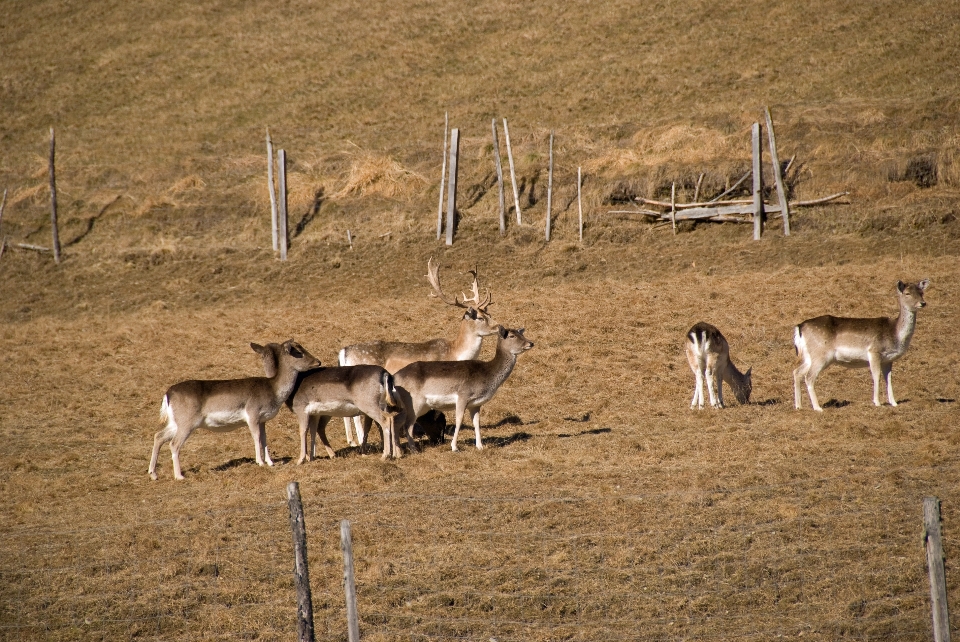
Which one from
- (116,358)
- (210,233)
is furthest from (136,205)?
(116,358)

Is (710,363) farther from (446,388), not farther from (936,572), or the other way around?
(936,572)

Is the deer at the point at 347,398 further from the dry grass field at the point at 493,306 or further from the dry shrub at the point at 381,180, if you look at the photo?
the dry shrub at the point at 381,180

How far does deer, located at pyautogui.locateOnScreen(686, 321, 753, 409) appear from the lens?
16078 millimetres

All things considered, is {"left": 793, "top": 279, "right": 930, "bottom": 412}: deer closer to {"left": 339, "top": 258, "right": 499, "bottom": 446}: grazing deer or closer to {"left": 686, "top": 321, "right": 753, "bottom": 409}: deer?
{"left": 686, "top": 321, "right": 753, "bottom": 409}: deer

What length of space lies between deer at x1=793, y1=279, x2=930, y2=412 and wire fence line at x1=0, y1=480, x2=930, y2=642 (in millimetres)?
4739

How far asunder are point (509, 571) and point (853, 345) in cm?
847

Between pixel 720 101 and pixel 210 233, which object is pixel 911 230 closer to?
pixel 720 101

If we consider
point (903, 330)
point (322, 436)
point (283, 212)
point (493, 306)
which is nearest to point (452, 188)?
point (283, 212)

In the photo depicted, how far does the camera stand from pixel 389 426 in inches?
540

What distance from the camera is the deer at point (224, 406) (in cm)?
1376

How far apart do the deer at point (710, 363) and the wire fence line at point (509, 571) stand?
5043 millimetres

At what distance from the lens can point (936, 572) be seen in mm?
6379

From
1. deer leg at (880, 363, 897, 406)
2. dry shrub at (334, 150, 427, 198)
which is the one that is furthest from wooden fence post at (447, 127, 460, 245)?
deer leg at (880, 363, 897, 406)

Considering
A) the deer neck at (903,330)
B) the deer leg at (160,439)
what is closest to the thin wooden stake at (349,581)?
the deer leg at (160,439)
